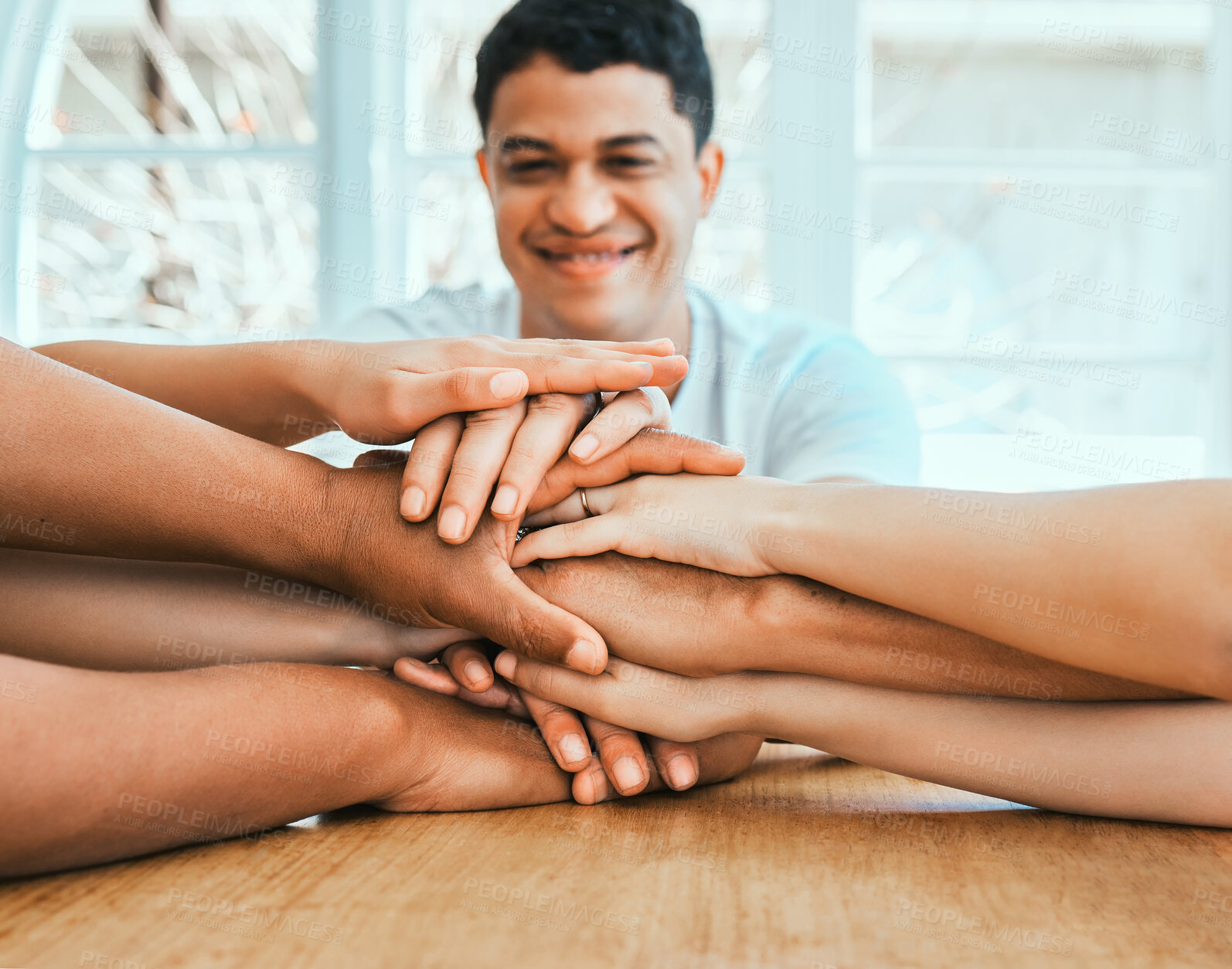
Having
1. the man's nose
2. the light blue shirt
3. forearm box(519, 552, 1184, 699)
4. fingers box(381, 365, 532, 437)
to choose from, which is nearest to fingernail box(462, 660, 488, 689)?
forearm box(519, 552, 1184, 699)

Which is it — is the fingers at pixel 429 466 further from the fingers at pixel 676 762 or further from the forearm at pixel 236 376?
the fingers at pixel 676 762

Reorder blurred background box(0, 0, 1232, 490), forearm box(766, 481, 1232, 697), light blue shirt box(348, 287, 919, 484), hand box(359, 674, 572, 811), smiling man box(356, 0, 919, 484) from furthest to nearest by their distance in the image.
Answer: blurred background box(0, 0, 1232, 490) → smiling man box(356, 0, 919, 484) → light blue shirt box(348, 287, 919, 484) → hand box(359, 674, 572, 811) → forearm box(766, 481, 1232, 697)

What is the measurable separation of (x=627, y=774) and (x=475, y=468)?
282 millimetres

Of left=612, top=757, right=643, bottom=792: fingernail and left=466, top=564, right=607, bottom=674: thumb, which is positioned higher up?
left=466, top=564, right=607, bottom=674: thumb

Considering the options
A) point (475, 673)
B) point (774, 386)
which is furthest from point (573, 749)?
point (774, 386)

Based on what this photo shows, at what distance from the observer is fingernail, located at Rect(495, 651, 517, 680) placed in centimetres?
88

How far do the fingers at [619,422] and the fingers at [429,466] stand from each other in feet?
0.35

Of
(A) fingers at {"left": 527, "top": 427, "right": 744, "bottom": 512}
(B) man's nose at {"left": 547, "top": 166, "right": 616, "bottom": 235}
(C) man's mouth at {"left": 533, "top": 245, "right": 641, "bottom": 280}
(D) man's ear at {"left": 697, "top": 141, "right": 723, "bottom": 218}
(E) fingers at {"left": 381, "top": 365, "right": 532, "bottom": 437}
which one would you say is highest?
(D) man's ear at {"left": 697, "top": 141, "right": 723, "bottom": 218}

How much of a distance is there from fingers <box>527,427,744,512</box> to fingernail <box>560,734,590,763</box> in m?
0.21

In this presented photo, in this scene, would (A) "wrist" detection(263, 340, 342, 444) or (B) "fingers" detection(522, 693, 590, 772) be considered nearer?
(B) "fingers" detection(522, 693, 590, 772)

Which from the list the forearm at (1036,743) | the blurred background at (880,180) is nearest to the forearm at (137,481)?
the forearm at (1036,743)

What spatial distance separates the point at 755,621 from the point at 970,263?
212cm

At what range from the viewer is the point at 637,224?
5.58ft

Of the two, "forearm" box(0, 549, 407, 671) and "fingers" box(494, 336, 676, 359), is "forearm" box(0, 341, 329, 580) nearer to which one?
"forearm" box(0, 549, 407, 671)
